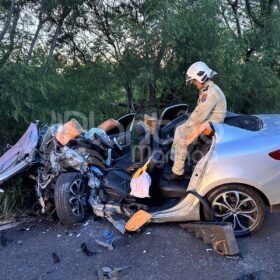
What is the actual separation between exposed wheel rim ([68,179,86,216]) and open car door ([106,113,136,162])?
2.99 feet

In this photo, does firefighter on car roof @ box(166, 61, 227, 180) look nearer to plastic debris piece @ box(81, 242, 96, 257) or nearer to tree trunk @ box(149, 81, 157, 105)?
plastic debris piece @ box(81, 242, 96, 257)

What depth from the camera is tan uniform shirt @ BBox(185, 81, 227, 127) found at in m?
4.54

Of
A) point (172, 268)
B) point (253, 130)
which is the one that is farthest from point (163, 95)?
point (172, 268)

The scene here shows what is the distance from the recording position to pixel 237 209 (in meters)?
4.23

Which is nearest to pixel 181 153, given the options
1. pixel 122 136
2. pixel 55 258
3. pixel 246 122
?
pixel 246 122

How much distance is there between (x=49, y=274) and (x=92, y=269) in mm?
411

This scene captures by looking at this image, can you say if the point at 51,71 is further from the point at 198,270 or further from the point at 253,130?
the point at 198,270

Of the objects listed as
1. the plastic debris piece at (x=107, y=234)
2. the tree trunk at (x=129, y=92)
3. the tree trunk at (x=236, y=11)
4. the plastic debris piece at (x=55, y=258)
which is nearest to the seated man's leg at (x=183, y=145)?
the plastic debris piece at (x=107, y=234)

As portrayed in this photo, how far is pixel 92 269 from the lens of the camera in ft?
12.3

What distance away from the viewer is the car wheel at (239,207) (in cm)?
417

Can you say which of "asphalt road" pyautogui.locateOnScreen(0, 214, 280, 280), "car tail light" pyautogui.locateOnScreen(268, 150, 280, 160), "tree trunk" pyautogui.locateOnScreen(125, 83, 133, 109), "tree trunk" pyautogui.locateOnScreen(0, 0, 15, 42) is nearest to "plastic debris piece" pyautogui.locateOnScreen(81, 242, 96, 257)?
"asphalt road" pyautogui.locateOnScreen(0, 214, 280, 280)

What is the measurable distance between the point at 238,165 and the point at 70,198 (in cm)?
196

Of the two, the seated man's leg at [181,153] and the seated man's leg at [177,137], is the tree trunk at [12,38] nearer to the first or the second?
the seated man's leg at [177,137]

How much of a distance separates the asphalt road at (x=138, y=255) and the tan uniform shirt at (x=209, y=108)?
4.25 feet
